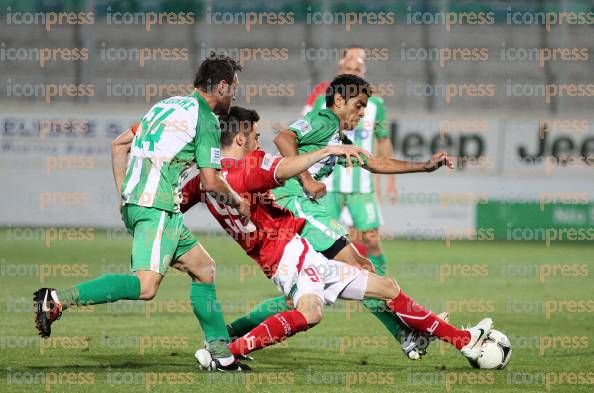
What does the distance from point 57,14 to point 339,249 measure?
15376 mm

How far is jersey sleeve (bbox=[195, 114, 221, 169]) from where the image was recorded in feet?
22.8

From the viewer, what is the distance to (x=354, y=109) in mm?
8102

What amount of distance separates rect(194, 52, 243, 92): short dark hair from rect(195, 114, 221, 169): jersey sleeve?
0.89 ft

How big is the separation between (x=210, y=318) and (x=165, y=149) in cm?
113

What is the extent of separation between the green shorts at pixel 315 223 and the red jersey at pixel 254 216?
11 centimetres

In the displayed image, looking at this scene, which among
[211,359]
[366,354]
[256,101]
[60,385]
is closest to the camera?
[60,385]

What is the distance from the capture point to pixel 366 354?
8250mm

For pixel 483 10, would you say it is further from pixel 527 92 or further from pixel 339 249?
pixel 339 249

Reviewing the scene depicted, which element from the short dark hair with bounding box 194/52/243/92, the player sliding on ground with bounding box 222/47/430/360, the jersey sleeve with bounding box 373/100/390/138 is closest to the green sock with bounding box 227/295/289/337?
the short dark hair with bounding box 194/52/243/92

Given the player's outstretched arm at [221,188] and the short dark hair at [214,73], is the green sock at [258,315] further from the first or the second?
the short dark hair at [214,73]

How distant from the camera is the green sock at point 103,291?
22.2ft

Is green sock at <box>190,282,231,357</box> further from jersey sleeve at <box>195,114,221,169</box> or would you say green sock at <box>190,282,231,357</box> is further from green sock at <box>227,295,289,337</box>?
jersey sleeve at <box>195,114,221,169</box>

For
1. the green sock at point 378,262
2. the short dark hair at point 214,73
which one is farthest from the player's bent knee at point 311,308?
the green sock at point 378,262

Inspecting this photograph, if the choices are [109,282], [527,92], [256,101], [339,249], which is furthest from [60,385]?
[527,92]
